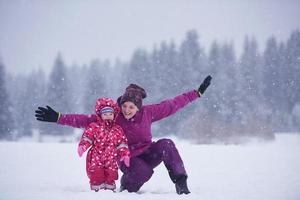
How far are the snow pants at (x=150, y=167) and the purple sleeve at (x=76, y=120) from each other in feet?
2.42

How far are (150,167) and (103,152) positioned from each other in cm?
69

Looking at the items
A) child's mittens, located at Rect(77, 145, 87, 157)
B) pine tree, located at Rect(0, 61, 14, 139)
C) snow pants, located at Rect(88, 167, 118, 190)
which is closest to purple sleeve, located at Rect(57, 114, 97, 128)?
child's mittens, located at Rect(77, 145, 87, 157)

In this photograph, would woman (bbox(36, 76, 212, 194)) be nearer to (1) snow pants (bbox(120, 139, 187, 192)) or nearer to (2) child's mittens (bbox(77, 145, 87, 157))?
(1) snow pants (bbox(120, 139, 187, 192))

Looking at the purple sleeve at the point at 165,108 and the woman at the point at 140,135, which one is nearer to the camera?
the woman at the point at 140,135

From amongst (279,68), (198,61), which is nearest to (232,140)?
(198,61)

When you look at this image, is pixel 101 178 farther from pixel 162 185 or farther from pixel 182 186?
pixel 162 185

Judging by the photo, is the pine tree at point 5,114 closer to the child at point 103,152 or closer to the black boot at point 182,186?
the child at point 103,152

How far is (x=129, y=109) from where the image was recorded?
4.98 m

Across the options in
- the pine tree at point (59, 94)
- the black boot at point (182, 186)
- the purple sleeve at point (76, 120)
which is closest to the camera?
the black boot at point (182, 186)

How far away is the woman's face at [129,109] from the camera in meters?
4.98

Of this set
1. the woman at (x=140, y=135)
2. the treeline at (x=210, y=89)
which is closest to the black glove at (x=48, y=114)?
the woman at (x=140, y=135)

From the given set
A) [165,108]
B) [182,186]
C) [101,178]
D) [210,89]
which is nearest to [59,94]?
[210,89]

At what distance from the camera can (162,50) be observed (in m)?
42.8

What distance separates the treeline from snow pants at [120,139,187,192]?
→ 2793cm
